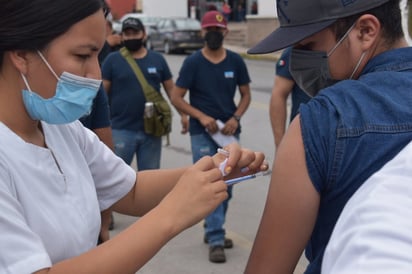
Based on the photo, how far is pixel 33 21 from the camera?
1553mm

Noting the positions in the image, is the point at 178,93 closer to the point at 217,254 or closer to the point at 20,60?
the point at 217,254

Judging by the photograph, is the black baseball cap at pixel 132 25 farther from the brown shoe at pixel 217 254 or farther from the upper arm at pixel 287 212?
the upper arm at pixel 287 212

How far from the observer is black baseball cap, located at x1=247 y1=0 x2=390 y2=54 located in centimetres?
154

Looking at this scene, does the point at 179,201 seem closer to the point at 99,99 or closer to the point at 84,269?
the point at 84,269

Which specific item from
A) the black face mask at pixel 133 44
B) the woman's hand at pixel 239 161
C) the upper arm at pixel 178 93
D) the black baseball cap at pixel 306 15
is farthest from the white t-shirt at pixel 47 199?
the black face mask at pixel 133 44

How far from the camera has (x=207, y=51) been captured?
5305 millimetres

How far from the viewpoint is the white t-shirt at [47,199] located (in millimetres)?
1436

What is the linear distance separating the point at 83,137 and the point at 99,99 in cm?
174

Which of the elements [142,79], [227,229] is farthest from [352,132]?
[227,229]

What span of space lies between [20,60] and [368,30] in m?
0.91

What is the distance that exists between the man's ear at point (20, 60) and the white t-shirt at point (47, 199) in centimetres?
16

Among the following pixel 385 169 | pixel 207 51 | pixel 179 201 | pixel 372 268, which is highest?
pixel 385 169

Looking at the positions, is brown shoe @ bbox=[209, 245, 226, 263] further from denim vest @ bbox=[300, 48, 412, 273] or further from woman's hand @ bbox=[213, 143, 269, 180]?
denim vest @ bbox=[300, 48, 412, 273]

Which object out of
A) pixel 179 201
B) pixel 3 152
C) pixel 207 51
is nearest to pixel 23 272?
pixel 3 152
